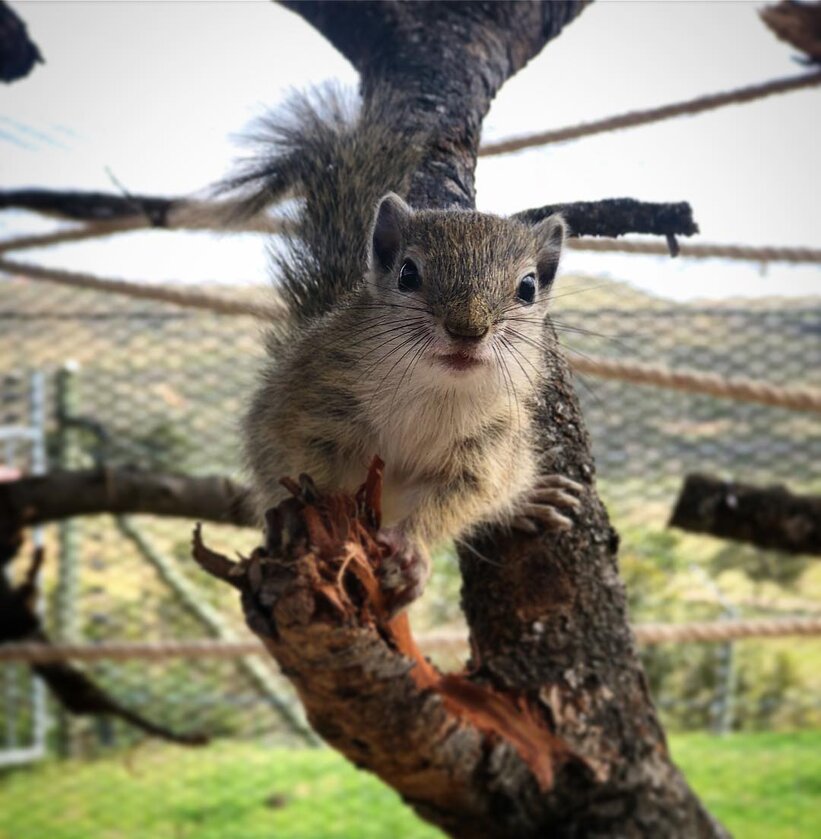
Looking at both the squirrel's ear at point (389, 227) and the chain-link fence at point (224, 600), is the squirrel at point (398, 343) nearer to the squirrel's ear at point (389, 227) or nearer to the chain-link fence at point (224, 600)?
the squirrel's ear at point (389, 227)

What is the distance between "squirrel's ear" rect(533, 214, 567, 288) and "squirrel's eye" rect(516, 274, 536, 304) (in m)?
0.01

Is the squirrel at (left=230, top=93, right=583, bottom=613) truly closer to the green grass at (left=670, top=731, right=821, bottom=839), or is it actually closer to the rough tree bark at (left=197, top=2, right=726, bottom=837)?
the rough tree bark at (left=197, top=2, right=726, bottom=837)

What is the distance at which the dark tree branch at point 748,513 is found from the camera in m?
1.42

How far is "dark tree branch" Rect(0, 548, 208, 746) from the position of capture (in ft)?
5.54

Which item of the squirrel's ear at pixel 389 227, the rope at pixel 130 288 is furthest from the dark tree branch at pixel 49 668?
the squirrel's ear at pixel 389 227

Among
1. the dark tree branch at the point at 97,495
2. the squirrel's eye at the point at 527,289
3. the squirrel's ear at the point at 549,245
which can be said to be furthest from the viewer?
the dark tree branch at the point at 97,495

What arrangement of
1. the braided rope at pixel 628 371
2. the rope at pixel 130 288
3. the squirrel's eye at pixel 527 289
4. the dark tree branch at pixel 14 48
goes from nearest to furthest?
the squirrel's eye at pixel 527 289, the dark tree branch at pixel 14 48, the braided rope at pixel 628 371, the rope at pixel 130 288

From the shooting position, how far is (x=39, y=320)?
6.61ft

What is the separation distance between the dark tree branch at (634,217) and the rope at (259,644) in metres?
0.78

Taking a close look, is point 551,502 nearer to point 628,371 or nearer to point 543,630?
point 543,630

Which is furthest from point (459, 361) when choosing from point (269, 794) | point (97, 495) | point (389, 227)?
point (269, 794)

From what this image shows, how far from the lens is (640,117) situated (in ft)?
2.31

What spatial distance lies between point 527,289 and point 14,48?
0.56 m

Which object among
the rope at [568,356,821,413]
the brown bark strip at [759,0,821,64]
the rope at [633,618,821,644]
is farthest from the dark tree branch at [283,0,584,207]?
the rope at [633,618,821,644]
